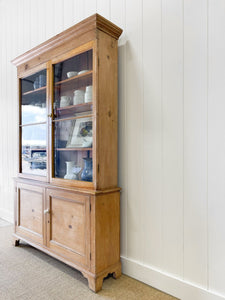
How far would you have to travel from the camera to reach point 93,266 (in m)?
1.63

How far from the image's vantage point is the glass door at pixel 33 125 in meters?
2.18

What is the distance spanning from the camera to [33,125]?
91.5 inches

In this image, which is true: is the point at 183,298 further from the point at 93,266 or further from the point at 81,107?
the point at 81,107

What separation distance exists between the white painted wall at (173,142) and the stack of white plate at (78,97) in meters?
0.33

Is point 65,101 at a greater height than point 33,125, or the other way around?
point 65,101

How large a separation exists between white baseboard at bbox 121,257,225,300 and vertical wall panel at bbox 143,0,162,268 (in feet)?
0.23

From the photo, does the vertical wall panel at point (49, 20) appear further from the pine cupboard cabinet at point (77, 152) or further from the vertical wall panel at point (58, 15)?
the pine cupboard cabinet at point (77, 152)

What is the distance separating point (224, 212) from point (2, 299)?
156cm

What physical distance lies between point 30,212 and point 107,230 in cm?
93

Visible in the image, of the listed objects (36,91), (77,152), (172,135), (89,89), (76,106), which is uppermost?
(36,91)

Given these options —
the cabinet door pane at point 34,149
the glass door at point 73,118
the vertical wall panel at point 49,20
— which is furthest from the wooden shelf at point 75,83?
the vertical wall panel at point 49,20

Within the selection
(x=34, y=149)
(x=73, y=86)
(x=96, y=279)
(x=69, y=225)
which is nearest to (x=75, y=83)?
(x=73, y=86)

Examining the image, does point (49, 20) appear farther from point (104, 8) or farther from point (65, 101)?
point (65, 101)

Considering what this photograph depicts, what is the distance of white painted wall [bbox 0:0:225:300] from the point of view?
1424mm
